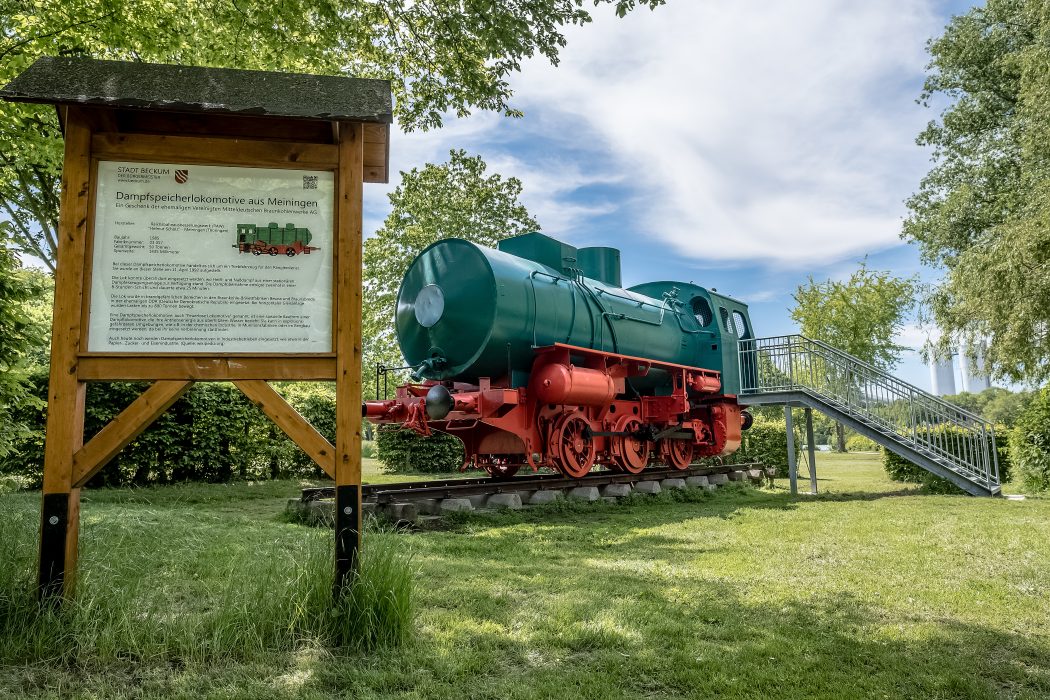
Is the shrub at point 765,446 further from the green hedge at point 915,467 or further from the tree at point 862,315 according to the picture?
the tree at point 862,315

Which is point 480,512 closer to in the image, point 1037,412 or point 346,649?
point 346,649

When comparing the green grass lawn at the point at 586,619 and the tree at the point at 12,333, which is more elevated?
the tree at the point at 12,333

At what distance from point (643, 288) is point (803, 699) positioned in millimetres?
11806

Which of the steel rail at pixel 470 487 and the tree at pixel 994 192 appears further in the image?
the tree at pixel 994 192

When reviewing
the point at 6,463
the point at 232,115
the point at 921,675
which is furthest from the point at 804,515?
the point at 6,463

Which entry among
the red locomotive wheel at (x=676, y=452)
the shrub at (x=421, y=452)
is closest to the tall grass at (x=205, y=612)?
the red locomotive wheel at (x=676, y=452)

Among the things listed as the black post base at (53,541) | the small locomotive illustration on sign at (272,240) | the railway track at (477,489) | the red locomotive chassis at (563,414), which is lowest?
the railway track at (477,489)

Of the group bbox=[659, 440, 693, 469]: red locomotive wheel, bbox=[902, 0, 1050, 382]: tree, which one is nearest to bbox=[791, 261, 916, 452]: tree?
bbox=[902, 0, 1050, 382]: tree

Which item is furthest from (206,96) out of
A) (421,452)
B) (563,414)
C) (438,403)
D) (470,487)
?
(421,452)

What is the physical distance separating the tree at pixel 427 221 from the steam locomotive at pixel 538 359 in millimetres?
13257

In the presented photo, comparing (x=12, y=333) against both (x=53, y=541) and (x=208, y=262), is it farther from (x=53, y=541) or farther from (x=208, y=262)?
(x=208, y=262)

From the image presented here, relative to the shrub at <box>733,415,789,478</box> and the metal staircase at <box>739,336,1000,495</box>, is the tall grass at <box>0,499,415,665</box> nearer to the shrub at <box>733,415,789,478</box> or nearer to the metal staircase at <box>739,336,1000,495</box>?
the metal staircase at <box>739,336,1000,495</box>

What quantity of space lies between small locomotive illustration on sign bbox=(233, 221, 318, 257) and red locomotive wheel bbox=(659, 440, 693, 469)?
1048 centimetres

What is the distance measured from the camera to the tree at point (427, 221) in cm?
2436
